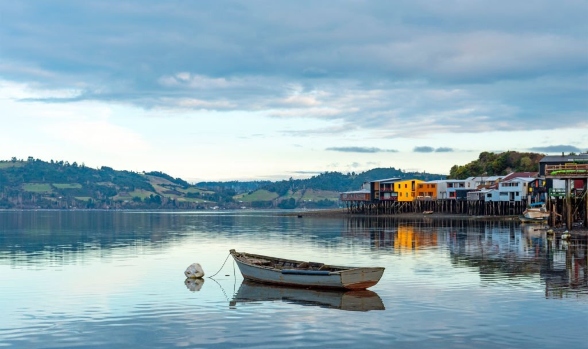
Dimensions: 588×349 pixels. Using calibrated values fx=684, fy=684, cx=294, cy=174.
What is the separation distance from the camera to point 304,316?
33344 mm

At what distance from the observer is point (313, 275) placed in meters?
41.1

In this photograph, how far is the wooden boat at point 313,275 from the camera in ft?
132

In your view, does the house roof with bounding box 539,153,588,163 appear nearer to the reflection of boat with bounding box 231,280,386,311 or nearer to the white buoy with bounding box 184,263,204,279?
the white buoy with bounding box 184,263,204,279

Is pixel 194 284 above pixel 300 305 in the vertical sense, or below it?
above

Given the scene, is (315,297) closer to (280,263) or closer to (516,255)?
(280,263)

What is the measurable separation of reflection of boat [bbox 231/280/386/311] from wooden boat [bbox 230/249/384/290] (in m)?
0.40

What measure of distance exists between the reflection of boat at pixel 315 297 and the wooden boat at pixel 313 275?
1.33 feet

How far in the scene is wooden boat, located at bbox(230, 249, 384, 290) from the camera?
40.2 metres

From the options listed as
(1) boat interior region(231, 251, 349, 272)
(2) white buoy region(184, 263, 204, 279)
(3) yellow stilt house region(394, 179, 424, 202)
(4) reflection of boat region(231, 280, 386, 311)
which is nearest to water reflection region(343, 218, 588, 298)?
(4) reflection of boat region(231, 280, 386, 311)

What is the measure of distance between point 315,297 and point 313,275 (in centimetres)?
214

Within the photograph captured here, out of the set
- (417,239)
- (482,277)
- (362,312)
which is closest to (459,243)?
(417,239)

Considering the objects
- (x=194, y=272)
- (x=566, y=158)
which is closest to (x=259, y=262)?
(x=194, y=272)

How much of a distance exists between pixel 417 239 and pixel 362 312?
53986mm

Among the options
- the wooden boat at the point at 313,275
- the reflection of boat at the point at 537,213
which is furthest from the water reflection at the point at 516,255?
the reflection of boat at the point at 537,213
